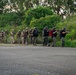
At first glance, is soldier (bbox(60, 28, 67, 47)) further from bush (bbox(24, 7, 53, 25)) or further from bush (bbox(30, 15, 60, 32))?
bush (bbox(24, 7, 53, 25))

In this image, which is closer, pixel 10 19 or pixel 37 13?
pixel 37 13

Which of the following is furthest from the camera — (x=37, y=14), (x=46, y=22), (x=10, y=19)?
(x=10, y=19)

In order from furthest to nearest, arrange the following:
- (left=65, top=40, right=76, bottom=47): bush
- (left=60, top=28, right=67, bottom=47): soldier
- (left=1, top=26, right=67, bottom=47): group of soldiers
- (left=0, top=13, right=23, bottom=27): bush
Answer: (left=0, top=13, right=23, bottom=27): bush < (left=65, top=40, right=76, bottom=47): bush < (left=1, top=26, right=67, bottom=47): group of soldiers < (left=60, top=28, right=67, bottom=47): soldier

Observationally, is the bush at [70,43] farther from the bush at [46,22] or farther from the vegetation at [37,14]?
the bush at [46,22]

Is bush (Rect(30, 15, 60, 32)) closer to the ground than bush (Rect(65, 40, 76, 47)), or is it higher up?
higher up

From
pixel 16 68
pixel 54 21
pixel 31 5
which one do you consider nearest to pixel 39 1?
pixel 31 5

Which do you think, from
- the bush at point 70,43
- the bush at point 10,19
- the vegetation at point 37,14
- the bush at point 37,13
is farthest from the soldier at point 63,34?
the bush at point 10,19

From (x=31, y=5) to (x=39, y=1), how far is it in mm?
1544

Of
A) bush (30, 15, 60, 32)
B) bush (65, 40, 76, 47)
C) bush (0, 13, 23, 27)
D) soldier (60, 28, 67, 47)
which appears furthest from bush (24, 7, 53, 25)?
soldier (60, 28, 67, 47)

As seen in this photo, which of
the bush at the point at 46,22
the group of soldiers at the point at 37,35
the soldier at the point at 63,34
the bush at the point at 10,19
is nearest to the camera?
the soldier at the point at 63,34

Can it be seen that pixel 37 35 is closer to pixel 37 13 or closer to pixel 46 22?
pixel 46 22

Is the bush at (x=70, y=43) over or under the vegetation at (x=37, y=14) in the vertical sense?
under

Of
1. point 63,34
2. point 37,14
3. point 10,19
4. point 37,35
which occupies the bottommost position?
point 37,35

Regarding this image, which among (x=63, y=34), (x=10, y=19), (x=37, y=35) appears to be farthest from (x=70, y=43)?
(x=10, y=19)
